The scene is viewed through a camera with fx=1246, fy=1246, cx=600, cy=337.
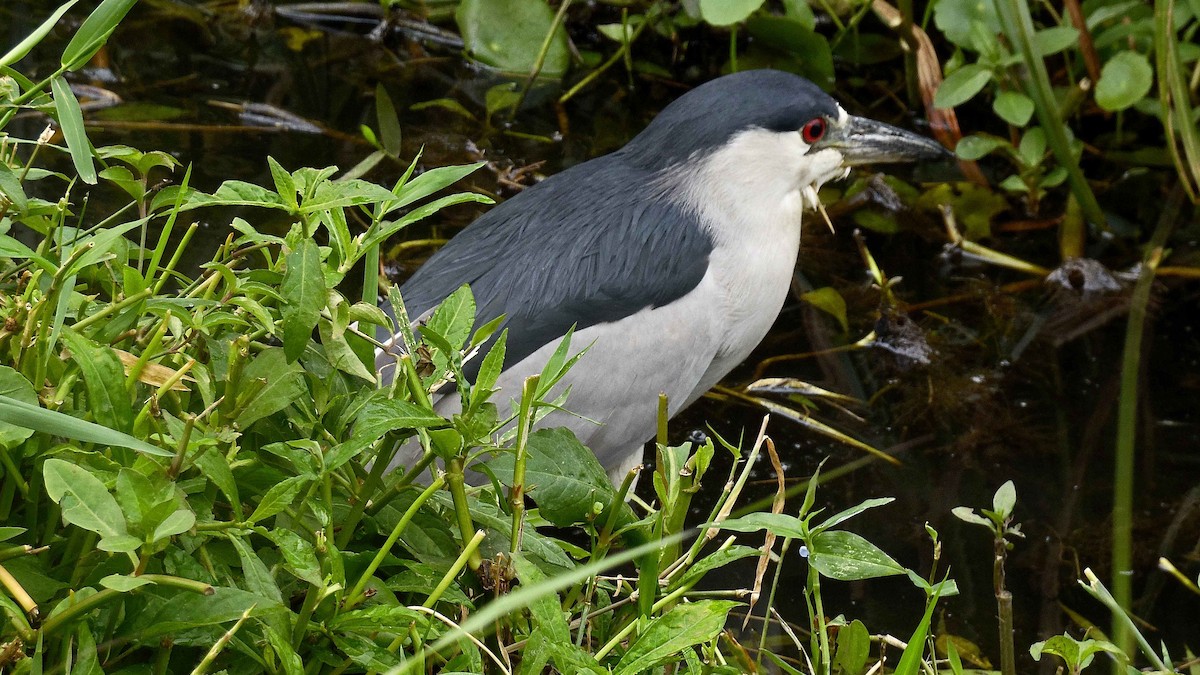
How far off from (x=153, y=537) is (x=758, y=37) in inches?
120

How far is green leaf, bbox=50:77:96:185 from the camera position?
45.4 inches

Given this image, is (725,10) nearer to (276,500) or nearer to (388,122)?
(388,122)

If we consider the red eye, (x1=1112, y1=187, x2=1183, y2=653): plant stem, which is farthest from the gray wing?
(x1=1112, y1=187, x2=1183, y2=653): plant stem

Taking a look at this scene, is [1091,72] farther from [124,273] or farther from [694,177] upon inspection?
[124,273]

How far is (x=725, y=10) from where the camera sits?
3.11 m

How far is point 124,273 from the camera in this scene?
4.04 ft

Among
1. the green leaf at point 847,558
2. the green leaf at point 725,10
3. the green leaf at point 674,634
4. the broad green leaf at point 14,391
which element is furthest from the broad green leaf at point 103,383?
the green leaf at point 725,10

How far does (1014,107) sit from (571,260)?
1.60 m

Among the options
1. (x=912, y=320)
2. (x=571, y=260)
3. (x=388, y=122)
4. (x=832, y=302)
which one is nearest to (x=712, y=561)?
(x=571, y=260)

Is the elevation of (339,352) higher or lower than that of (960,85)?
higher

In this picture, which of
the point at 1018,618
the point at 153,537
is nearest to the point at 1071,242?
the point at 1018,618

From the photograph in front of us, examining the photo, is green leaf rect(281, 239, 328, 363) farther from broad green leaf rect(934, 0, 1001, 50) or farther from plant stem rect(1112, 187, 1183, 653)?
broad green leaf rect(934, 0, 1001, 50)

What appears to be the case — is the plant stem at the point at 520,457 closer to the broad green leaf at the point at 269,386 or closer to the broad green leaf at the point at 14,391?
the broad green leaf at the point at 269,386

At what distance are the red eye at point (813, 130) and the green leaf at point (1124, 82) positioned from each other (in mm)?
1181
